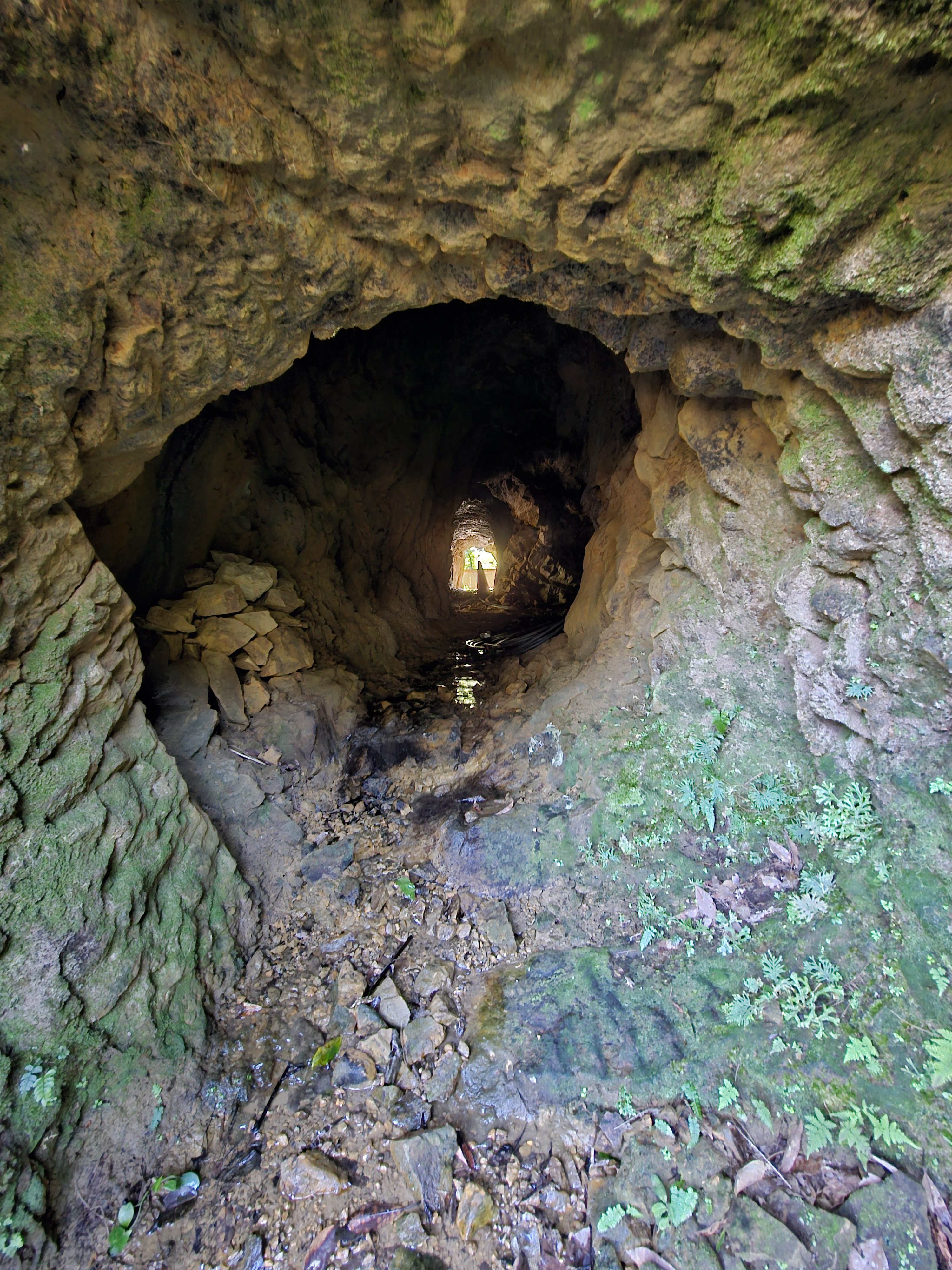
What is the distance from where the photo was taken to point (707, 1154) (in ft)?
8.18

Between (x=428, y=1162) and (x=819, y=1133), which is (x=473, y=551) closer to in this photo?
(x=428, y=1162)

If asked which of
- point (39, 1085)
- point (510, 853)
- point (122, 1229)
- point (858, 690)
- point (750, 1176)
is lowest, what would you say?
point (122, 1229)

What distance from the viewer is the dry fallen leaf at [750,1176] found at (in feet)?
7.77

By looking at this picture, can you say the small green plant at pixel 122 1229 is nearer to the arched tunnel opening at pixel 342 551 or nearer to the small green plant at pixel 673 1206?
the arched tunnel opening at pixel 342 551

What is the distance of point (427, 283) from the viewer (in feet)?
10.8

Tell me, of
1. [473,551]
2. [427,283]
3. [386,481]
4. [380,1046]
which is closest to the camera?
[380,1046]

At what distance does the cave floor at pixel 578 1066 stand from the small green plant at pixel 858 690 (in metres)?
0.67

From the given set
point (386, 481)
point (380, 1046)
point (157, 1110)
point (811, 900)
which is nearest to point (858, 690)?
point (811, 900)

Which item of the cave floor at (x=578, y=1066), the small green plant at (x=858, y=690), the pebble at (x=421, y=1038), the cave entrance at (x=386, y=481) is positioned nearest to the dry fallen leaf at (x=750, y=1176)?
the cave floor at (x=578, y=1066)

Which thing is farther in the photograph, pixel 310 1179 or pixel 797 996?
pixel 797 996

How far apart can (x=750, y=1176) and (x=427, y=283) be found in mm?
4849

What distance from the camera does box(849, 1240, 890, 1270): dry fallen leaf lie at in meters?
2.07

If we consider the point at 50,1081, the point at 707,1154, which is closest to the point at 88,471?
the point at 50,1081

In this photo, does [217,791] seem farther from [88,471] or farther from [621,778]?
[621,778]
